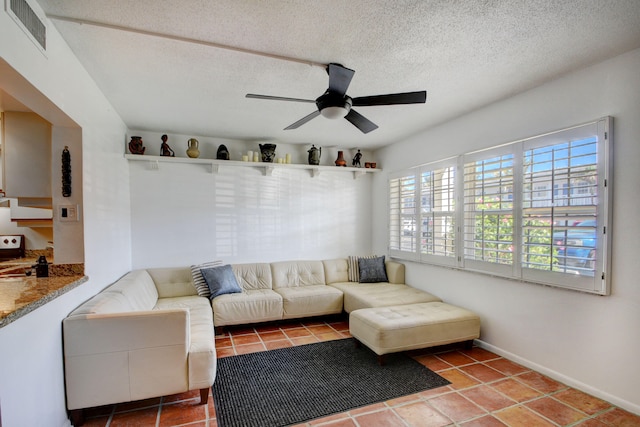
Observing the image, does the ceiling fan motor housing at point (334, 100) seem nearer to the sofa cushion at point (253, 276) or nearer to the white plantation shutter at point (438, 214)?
the white plantation shutter at point (438, 214)

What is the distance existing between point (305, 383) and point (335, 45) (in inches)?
104

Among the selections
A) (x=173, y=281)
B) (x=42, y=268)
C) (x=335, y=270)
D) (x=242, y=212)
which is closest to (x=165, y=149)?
(x=242, y=212)

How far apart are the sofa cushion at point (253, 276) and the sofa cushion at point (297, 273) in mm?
101

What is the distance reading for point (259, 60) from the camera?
2309 mm

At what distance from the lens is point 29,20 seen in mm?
1603

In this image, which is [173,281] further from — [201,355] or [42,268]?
[201,355]

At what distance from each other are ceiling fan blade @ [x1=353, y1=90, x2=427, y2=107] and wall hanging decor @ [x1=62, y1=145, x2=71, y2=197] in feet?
7.10

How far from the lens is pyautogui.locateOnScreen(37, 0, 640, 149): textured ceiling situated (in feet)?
5.73

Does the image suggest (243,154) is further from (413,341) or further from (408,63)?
(413,341)

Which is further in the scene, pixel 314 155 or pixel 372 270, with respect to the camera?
pixel 314 155

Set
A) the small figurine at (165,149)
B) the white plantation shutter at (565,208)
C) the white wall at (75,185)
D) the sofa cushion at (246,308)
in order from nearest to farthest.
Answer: the white wall at (75,185) → the white plantation shutter at (565,208) → the sofa cushion at (246,308) → the small figurine at (165,149)

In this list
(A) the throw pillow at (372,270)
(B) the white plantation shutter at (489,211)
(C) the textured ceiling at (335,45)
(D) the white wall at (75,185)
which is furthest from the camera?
(A) the throw pillow at (372,270)

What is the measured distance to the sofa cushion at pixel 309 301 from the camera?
157 inches

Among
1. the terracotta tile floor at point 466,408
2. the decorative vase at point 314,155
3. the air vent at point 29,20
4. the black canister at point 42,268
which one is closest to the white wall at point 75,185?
the air vent at point 29,20
